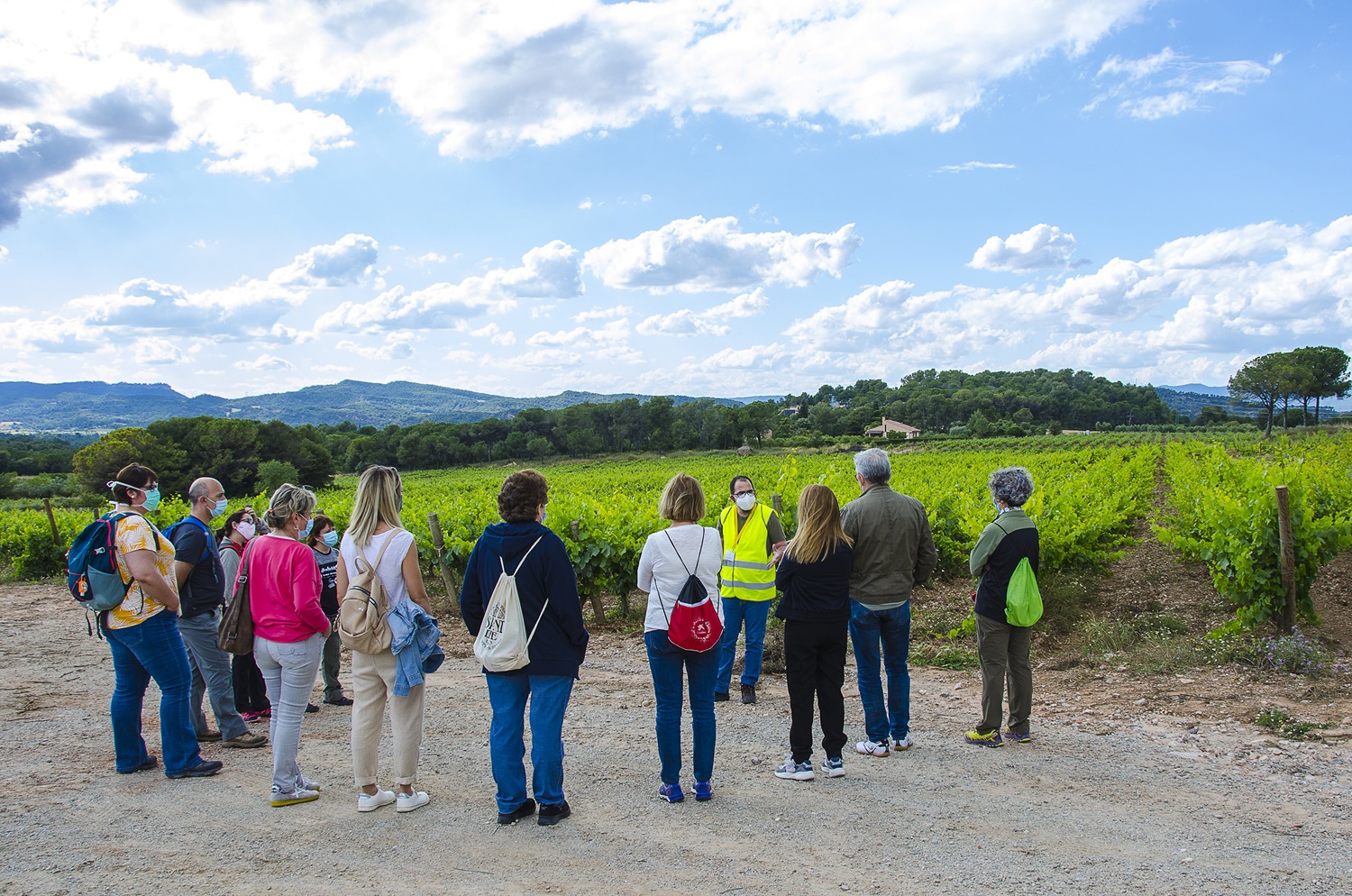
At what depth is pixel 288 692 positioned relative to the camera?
175 inches

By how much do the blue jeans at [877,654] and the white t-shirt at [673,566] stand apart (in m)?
1.16

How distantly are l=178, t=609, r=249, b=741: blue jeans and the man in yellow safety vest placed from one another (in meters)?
3.55

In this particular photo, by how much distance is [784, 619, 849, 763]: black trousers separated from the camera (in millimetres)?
4500

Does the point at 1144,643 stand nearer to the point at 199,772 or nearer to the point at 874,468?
the point at 874,468

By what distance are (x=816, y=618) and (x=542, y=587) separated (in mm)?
1584

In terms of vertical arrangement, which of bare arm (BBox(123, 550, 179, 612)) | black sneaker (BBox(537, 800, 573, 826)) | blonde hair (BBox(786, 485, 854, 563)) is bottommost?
black sneaker (BBox(537, 800, 573, 826))

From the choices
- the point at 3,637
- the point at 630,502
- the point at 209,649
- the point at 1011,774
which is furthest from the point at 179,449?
the point at 1011,774

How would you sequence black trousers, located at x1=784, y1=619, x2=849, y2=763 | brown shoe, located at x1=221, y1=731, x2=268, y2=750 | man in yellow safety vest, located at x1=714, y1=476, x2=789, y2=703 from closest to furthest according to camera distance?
black trousers, located at x1=784, y1=619, x2=849, y2=763 → brown shoe, located at x1=221, y1=731, x2=268, y2=750 → man in yellow safety vest, located at x1=714, y1=476, x2=789, y2=703

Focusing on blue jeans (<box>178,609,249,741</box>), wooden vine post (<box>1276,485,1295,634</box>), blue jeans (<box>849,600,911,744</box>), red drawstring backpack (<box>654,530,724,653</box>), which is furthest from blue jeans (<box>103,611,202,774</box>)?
wooden vine post (<box>1276,485,1295,634</box>)

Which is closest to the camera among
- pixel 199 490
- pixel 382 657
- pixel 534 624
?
pixel 534 624

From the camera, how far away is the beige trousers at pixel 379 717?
4.28 metres

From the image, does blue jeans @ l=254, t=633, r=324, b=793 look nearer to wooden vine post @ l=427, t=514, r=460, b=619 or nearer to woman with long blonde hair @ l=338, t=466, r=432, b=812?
woman with long blonde hair @ l=338, t=466, r=432, b=812

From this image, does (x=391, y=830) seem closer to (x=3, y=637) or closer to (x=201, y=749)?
(x=201, y=749)

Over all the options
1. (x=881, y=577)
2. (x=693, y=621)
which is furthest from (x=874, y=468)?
(x=693, y=621)
